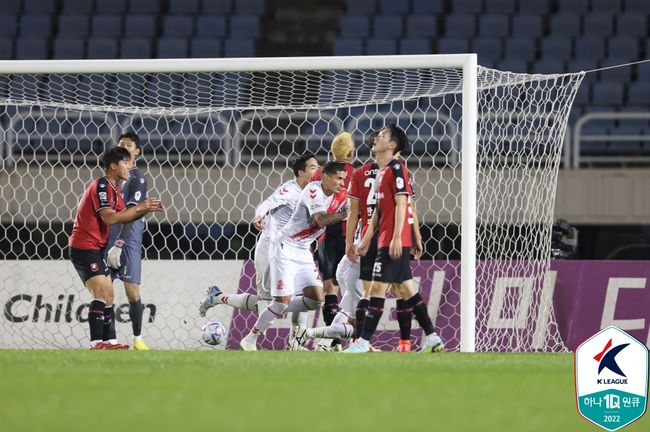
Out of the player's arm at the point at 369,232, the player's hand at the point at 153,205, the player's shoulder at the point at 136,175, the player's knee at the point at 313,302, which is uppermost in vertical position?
the player's shoulder at the point at 136,175

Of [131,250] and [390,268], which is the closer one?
[390,268]

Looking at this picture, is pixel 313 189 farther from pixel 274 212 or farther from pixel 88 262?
pixel 88 262

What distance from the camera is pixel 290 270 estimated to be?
8.28 metres

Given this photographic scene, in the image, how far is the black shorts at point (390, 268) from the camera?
24.2 feet

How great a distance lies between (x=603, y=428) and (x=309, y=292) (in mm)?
4597

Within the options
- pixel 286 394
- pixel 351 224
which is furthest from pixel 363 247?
pixel 286 394

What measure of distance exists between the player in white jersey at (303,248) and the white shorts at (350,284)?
0.18 m

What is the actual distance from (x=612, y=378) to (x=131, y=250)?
5.02m

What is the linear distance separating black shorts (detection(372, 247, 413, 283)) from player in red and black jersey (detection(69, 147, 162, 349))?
1.70m

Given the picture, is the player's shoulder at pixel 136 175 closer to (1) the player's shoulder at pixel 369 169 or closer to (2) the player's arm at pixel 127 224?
(2) the player's arm at pixel 127 224

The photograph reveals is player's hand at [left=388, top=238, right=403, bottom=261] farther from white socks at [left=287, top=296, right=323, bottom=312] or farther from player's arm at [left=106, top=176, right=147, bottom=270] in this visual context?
player's arm at [left=106, top=176, right=147, bottom=270]

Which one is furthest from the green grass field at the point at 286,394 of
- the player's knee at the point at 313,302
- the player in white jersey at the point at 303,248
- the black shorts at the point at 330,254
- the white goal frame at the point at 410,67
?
the black shorts at the point at 330,254

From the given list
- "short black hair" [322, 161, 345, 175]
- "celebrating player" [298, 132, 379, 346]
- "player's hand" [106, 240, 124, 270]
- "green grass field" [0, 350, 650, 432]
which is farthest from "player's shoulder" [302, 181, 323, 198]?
"green grass field" [0, 350, 650, 432]

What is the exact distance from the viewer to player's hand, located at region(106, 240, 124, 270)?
854 cm
